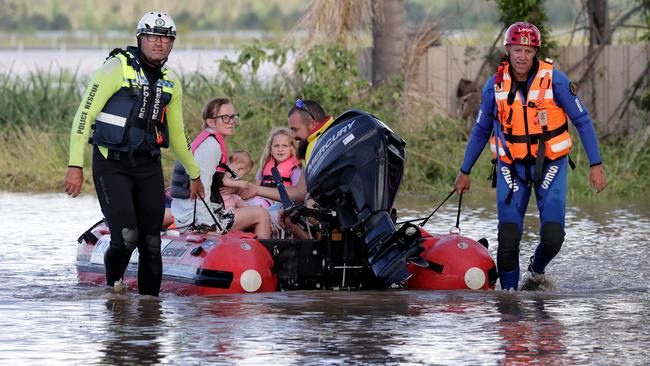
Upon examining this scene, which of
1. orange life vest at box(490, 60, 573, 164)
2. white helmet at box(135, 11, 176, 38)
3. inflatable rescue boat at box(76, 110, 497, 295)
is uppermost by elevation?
white helmet at box(135, 11, 176, 38)

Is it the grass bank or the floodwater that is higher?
the grass bank

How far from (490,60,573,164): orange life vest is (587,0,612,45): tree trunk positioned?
1192cm

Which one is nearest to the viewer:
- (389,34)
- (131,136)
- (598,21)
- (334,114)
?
(131,136)

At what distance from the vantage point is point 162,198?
1127cm

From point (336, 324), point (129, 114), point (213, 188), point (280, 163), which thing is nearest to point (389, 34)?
point (280, 163)

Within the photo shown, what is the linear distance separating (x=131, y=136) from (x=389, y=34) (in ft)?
40.6

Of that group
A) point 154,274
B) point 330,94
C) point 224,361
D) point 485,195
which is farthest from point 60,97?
point 224,361

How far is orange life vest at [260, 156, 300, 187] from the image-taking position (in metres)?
12.9

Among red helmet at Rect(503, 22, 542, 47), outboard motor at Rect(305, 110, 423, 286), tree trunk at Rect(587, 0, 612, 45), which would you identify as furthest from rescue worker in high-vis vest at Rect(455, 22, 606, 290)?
tree trunk at Rect(587, 0, 612, 45)

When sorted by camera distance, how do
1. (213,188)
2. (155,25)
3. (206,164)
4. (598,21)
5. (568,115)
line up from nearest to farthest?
1. (155,25)
2. (568,115)
3. (206,164)
4. (213,188)
5. (598,21)

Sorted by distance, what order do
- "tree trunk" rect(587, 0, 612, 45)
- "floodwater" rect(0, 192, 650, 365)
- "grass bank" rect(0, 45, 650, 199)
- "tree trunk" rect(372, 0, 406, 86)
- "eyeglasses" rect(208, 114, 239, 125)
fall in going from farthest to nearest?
"tree trunk" rect(587, 0, 612, 45)
"tree trunk" rect(372, 0, 406, 86)
"grass bank" rect(0, 45, 650, 199)
"eyeglasses" rect(208, 114, 239, 125)
"floodwater" rect(0, 192, 650, 365)

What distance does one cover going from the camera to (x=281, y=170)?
1298 cm

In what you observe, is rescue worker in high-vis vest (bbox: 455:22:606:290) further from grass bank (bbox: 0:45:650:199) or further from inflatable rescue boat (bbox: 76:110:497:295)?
grass bank (bbox: 0:45:650:199)

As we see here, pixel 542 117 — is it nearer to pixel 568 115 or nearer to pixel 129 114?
pixel 568 115
